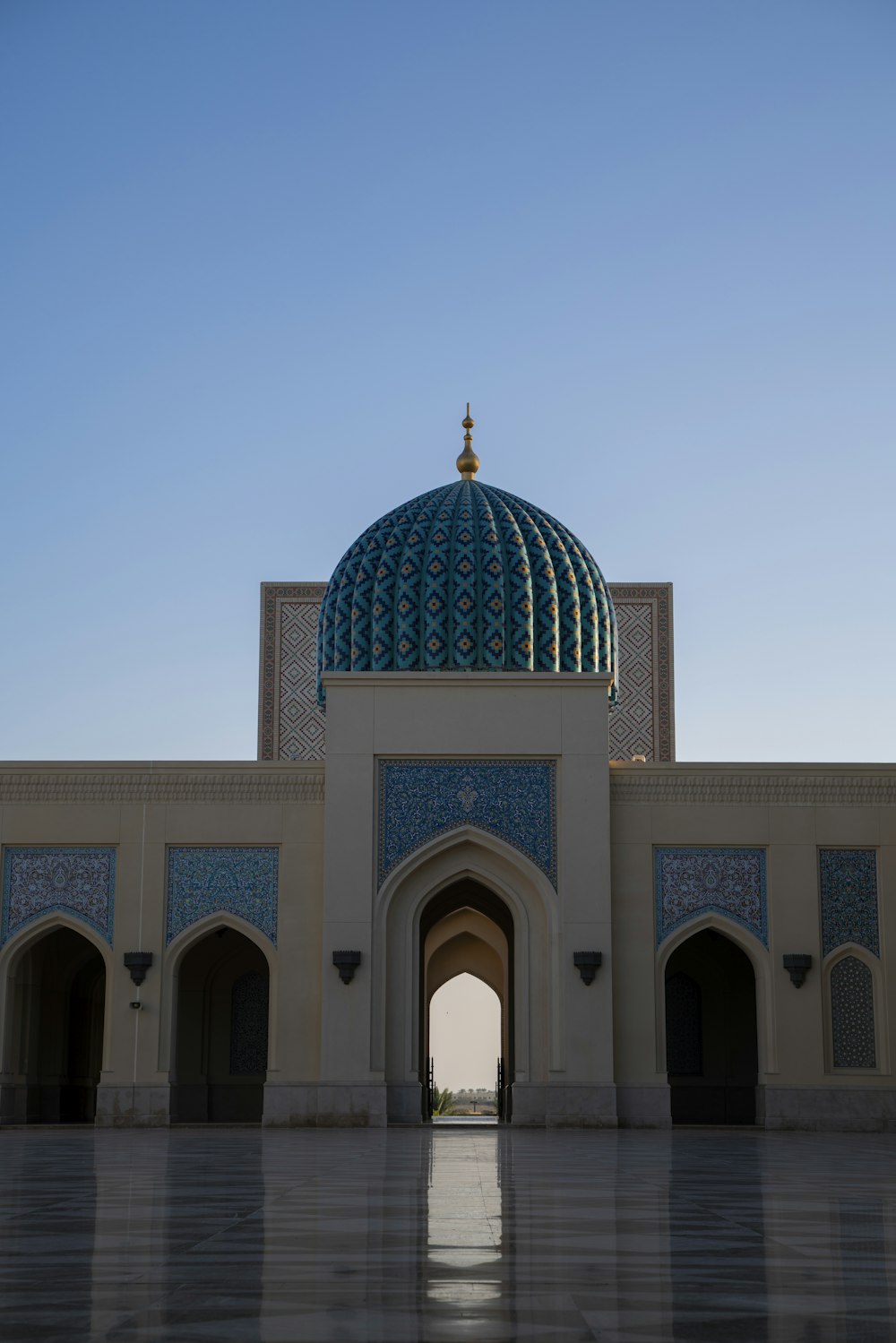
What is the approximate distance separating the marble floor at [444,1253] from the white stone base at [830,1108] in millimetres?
5884

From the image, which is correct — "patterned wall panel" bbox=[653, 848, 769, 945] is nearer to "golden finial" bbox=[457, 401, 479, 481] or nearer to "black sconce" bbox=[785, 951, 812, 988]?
"black sconce" bbox=[785, 951, 812, 988]

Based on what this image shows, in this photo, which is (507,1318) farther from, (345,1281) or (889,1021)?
(889,1021)

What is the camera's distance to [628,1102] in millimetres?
11930

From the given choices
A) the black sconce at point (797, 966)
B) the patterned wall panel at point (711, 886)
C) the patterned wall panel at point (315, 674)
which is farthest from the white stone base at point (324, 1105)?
the patterned wall panel at point (315, 674)

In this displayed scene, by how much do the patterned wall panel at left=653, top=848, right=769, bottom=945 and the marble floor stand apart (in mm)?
5955

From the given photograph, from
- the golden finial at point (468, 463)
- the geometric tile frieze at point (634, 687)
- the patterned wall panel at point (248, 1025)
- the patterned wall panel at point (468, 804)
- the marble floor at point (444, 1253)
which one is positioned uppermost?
the golden finial at point (468, 463)

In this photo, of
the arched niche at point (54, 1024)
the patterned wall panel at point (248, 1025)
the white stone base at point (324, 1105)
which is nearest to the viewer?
the white stone base at point (324, 1105)

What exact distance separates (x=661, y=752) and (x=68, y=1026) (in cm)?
655

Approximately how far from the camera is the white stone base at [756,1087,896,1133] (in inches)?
472

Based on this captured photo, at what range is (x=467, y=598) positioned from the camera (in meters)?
13.7

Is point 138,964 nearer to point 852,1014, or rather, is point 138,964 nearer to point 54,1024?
point 54,1024

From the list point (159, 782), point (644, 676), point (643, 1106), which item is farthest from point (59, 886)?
point (644, 676)

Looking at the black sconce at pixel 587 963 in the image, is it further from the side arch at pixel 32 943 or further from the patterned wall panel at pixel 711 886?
the side arch at pixel 32 943

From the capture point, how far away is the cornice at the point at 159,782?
41.0 ft
